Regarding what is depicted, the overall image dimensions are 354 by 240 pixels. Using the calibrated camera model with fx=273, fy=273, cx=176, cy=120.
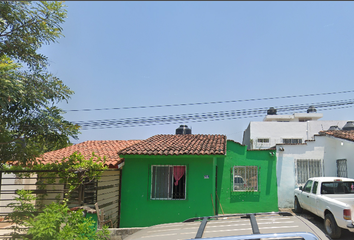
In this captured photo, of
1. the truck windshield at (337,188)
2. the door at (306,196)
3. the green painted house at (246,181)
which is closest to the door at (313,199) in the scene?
the door at (306,196)

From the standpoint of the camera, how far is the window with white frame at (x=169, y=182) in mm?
10188

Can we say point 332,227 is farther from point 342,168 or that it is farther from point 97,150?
point 97,150

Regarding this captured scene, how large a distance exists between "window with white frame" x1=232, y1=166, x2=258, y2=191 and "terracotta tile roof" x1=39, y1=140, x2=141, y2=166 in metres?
5.31

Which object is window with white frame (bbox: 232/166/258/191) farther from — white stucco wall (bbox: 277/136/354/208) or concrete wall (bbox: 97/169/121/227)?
concrete wall (bbox: 97/169/121/227)

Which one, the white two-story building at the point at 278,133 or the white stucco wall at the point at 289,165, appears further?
the white two-story building at the point at 278,133

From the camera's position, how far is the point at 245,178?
1341 cm

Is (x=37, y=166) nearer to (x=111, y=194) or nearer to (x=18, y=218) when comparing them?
(x=18, y=218)

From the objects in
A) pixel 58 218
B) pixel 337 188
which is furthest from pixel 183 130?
pixel 58 218

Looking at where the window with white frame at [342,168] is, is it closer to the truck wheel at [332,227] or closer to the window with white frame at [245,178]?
the window with white frame at [245,178]

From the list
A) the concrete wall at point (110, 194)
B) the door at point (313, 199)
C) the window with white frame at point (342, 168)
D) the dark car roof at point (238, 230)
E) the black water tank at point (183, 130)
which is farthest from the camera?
the black water tank at point (183, 130)

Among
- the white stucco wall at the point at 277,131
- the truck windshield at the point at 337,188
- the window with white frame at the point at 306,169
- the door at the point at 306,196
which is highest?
the white stucco wall at the point at 277,131

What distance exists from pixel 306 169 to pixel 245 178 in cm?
325

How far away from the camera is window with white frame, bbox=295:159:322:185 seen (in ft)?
45.2

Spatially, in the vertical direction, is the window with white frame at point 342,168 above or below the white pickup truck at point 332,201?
above
